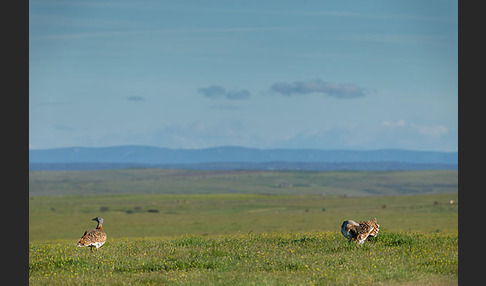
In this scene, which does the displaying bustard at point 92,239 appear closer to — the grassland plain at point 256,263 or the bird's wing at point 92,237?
the bird's wing at point 92,237

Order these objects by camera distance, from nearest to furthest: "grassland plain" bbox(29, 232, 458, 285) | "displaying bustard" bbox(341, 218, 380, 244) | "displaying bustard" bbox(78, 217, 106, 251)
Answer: "grassland plain" bbox(29, 232, 458, 285), "displaying bustard" bbox(78, 217, 106, 251), "displaying bustard" bbox(341, 218, 380, 244)

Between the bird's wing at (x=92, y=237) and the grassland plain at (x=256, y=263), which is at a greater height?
the bird's wing at (x=92, y=237)

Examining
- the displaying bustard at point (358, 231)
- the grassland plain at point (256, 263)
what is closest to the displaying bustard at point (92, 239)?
the grassland plain at point (256, 263)

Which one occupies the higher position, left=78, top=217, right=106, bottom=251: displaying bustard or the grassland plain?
left=78, top=217, right=106, bottom=251: displaying bustard

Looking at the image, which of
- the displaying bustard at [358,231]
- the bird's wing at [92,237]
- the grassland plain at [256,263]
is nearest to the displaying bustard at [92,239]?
the bird's wing at [92,237]

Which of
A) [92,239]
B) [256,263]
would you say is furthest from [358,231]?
[92,239]

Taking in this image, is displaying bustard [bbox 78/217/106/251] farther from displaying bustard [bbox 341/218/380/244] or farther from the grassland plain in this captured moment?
displaying bustard [bbox 341/218/380/244]

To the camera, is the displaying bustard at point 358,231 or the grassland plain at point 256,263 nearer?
the grassland plain at point 256,263

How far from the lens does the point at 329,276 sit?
63.1ft

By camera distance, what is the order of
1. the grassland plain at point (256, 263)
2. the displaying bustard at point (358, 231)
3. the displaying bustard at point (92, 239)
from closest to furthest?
the grassland plain at point (256, 263) → the displaying bustard at point (92, 239) → the displaying bustard at point (358, 231)

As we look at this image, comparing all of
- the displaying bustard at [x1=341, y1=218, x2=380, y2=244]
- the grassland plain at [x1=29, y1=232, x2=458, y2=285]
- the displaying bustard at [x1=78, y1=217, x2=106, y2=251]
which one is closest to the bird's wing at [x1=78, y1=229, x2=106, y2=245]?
the displaying bustard at [x1=78, y1=217, x2=106, y2=251]

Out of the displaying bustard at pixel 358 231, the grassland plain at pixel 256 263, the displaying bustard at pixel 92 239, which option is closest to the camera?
the grassland plain at pixel 256 263

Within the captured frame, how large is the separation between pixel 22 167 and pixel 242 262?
273 inches

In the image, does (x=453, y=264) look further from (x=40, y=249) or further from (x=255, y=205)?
(x=255, y=205)
